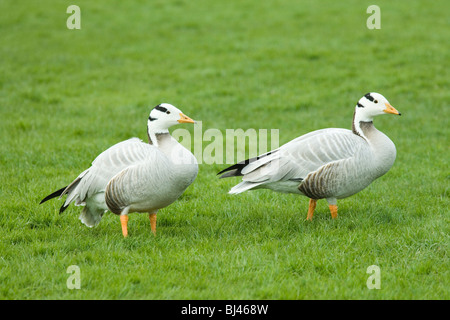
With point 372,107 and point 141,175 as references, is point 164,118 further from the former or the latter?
point 372,107

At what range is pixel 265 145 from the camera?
10.6 meters

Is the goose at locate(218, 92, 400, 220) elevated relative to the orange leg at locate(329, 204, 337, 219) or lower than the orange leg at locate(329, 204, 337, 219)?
elevated

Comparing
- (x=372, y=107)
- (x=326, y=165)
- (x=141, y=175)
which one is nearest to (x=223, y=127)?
(x=372, y=107)

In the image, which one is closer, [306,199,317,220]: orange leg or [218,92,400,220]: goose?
[218,92,400,220]: goose

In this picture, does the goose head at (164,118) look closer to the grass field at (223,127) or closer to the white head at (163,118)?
the white head at (163,118)

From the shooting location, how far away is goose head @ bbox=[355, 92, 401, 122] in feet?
23.2

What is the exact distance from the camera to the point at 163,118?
657 cm

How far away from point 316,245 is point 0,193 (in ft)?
15.0

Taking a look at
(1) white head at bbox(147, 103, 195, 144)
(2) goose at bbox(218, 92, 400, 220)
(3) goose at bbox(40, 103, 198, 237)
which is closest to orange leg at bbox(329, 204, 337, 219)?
(2) goose at bbox(218, 92, 400, 220)

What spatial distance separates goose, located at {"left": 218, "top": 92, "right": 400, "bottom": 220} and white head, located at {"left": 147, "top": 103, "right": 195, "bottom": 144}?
1.05 m

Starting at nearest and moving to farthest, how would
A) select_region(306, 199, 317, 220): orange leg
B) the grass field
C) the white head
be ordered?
the grass field, the white head, select_region(306, 199, 317, 220): orange leg

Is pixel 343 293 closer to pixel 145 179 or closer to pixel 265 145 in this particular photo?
pixel 145 179

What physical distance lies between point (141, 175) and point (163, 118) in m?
0.78

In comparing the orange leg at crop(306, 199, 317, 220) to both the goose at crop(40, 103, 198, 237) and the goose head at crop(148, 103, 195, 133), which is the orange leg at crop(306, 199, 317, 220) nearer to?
the goose at crop(40, 103, 198, 237)
